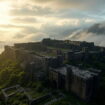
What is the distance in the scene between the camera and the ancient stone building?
24.5 metres

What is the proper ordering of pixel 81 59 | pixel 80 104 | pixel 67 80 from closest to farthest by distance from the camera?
pixel 80 104, pixel 67 80, pixel 81 59

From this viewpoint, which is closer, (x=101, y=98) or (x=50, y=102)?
(x=50, y=102)

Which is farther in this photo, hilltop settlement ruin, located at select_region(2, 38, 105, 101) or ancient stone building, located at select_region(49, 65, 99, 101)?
hilltop settlement ruin, located at select_region(2, 38, 105, 101)

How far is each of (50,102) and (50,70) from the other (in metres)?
→ 7.92

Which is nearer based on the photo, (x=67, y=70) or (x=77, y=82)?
(x=77, y=82)

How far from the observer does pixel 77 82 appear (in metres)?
25.6

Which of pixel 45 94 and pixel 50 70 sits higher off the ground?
pixel 50 70

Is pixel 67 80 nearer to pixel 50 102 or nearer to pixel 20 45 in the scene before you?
pixel 50 102

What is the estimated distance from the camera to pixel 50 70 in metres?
30.2

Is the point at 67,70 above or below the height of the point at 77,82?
above

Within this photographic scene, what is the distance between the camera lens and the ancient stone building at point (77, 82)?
80.3ft

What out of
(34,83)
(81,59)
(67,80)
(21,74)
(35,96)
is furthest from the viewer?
(81,59)

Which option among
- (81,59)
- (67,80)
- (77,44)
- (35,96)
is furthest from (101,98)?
(77,44)

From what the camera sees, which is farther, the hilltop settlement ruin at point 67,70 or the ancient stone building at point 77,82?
the hilltop settlement ruin at point 67,70
